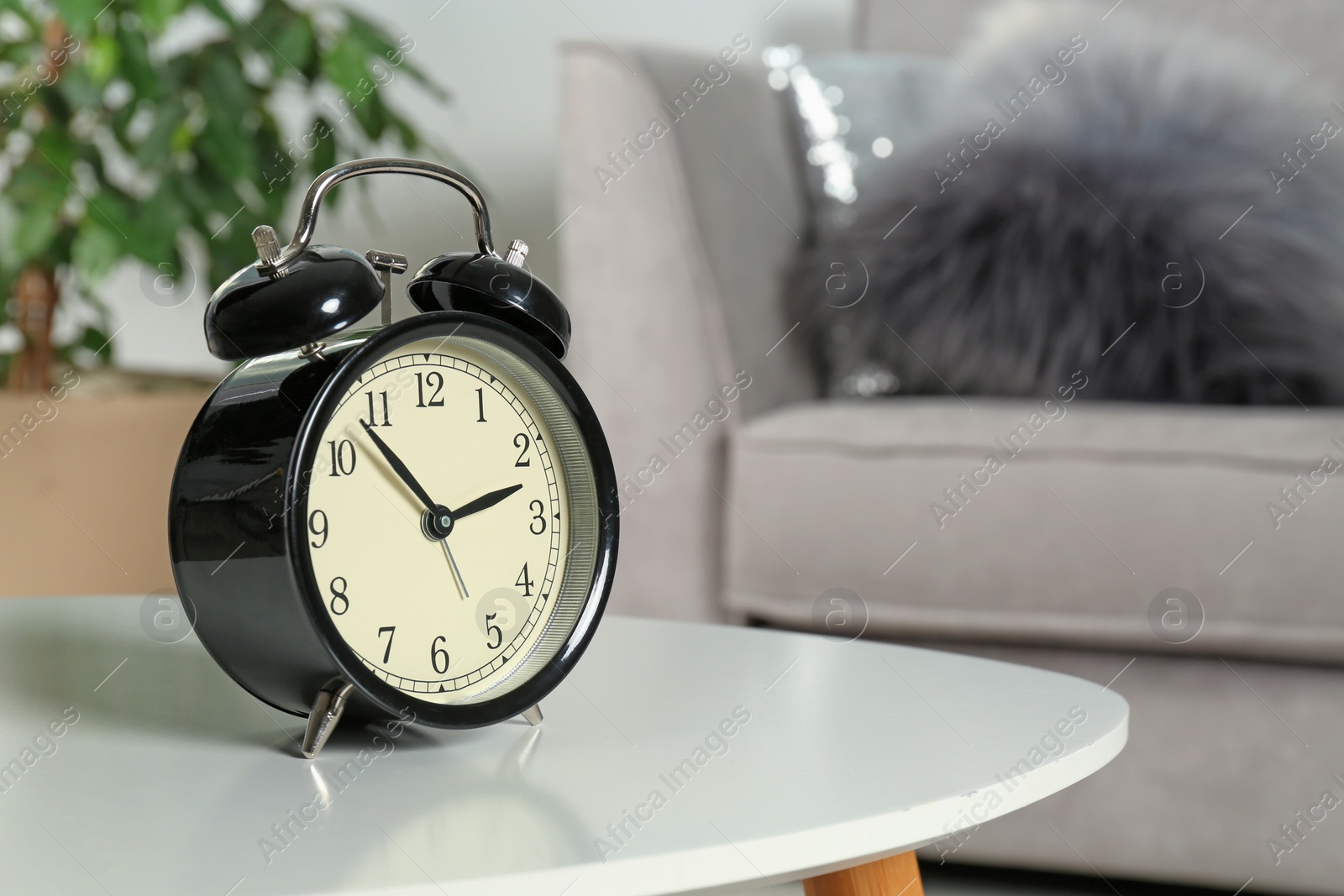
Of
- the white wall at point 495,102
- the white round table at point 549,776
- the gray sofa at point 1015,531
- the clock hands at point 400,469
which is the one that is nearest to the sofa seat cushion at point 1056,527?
the gray sofa at point 1015,531

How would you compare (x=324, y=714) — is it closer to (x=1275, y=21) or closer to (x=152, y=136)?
(x=152, y=136)

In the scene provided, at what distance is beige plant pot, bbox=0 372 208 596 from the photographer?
1386mm

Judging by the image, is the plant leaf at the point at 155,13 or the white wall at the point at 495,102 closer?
the plant leaf at the point at 155,13

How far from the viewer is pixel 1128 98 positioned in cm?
149

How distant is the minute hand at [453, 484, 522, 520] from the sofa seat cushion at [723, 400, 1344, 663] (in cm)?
74

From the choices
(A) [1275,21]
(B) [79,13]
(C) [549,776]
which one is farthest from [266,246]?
(A) [1275,21]

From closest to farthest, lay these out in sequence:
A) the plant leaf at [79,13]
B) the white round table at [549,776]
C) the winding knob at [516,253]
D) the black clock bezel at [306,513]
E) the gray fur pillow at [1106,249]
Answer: the white round table at [549,776] → the black clock bezel at [306,513] → the winding knob at [516,253] → the plant leaf at [79,13] → the gray fur pillow at [1106,249]

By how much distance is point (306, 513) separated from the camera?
1.46 feet

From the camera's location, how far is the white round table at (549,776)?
0.34m

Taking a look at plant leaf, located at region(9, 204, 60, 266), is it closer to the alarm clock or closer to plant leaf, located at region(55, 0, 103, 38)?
plant leaf, located at region(55, 0, 103, 38)

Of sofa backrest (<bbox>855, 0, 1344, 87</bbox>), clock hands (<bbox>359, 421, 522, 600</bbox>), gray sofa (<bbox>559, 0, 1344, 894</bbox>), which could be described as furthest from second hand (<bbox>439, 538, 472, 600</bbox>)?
sofa backrest (<bbox>855, 0, 1344, 87</bbox>)

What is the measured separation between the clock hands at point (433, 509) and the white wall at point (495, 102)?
1.74 m

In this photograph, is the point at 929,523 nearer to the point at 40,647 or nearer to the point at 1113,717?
the point at 1113,717

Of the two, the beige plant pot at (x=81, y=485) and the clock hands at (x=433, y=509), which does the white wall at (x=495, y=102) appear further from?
the clock hands at (x=433, y=509)
